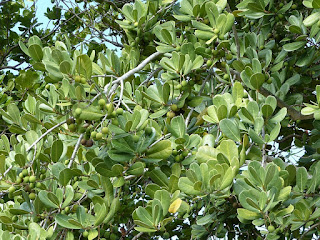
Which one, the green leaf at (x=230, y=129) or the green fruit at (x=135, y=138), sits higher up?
the green fruit at (x=135, y=138)

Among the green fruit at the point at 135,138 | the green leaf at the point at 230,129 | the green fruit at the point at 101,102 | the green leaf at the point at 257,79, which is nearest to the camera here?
the green fruit at the point at 101,102

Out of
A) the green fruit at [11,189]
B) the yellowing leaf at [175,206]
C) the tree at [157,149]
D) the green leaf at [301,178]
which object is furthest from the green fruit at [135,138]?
the green leaf at [301,178]

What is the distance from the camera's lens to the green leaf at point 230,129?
2062 mm

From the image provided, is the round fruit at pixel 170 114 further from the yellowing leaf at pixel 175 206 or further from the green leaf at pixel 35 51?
the green leaf at pixel 35 51

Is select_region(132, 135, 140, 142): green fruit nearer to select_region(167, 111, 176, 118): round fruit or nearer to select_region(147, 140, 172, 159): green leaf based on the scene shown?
select_region(147, 140, 172, 159): green leaf

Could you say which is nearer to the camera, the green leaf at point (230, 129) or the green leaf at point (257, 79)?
the green leaf at point (230, 129)

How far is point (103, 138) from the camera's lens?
194cm

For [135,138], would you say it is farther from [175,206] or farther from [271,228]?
[271,228]

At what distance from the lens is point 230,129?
81.7 inches

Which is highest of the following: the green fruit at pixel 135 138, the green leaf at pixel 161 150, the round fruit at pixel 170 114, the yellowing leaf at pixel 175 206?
the green fruit at pixel 135 138

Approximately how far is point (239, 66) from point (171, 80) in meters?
0.45

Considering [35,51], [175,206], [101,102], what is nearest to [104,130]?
[101,102]

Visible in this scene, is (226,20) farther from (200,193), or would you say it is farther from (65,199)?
(65,199)

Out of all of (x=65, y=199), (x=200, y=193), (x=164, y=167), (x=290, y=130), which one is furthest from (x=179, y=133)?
(x=290, y=130)
